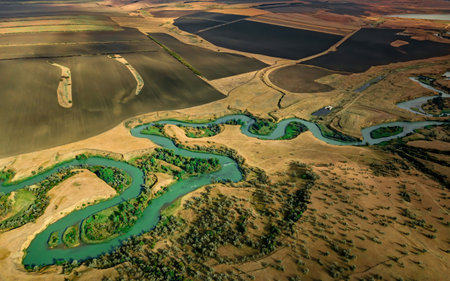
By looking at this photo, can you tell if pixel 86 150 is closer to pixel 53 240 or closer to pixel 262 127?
pixel 53 240

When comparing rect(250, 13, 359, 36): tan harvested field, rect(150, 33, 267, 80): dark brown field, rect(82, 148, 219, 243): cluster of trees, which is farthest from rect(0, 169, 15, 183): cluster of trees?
rect(250, 13, 359, 36): tan harvested field

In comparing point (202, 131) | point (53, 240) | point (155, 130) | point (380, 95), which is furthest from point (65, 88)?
point (380, 95)

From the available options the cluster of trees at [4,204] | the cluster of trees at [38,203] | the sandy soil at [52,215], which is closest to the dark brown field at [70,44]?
the cluster of trees at [38,203]

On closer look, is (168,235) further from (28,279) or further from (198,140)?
(198,140)

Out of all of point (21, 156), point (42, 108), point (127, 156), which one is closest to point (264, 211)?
point (127, 156)

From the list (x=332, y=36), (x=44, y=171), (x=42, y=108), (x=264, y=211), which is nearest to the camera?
(x=264, y=211)

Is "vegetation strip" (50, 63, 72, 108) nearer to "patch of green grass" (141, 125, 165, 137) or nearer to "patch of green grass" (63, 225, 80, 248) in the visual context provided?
"patch of green grass" (141, 125, 165, 137)
